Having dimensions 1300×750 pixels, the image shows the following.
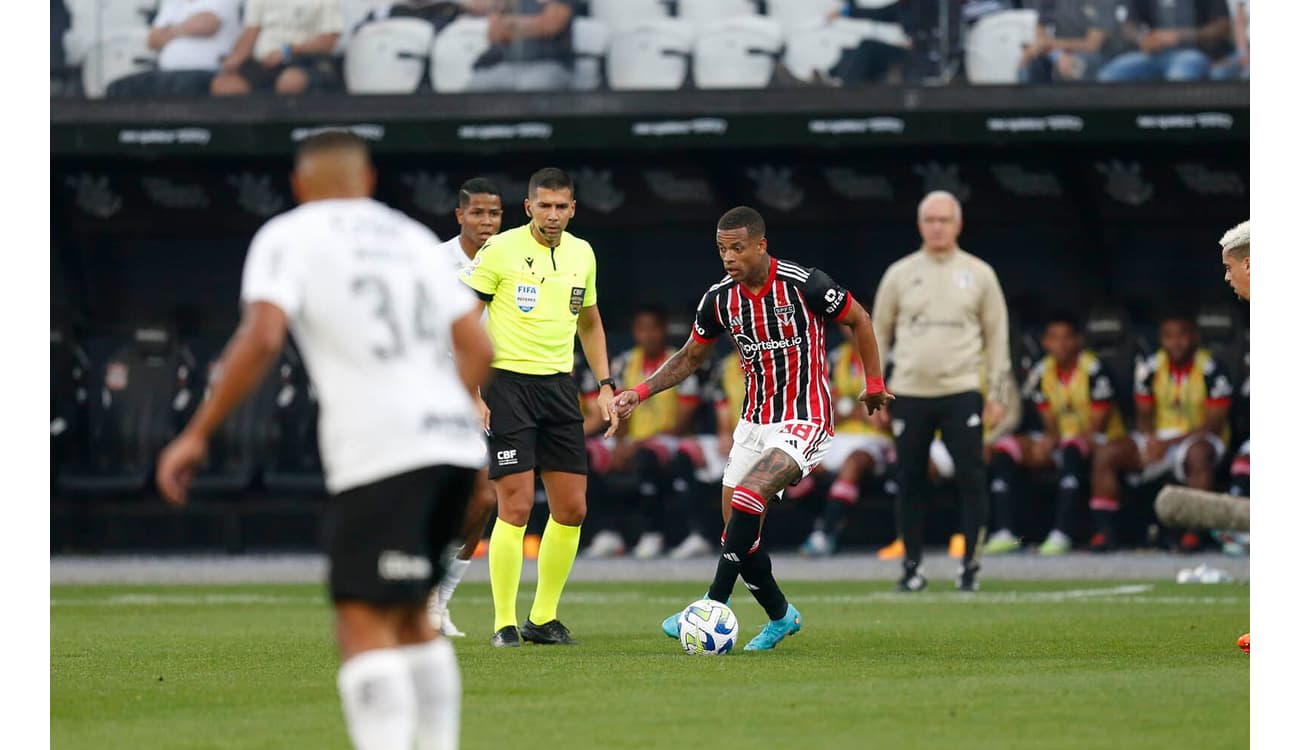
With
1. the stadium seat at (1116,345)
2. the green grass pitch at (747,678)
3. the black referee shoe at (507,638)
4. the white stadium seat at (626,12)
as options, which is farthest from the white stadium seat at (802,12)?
the black referee shoe at (507,638)

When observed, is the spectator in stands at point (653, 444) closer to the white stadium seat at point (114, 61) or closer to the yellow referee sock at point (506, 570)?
the white stadium seat at point (114, 61)

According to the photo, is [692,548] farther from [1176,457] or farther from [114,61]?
[114,61]

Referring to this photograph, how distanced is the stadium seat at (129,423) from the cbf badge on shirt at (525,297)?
913cm

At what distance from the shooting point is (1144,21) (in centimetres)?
1623

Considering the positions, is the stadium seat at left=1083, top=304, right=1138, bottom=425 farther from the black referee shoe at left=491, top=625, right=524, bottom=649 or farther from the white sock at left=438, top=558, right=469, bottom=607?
the black referee shoe at left=491, top=625, right=524, bottom=649

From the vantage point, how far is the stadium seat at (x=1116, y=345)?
56.7ft

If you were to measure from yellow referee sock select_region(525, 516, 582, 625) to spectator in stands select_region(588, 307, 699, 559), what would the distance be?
24.6ft

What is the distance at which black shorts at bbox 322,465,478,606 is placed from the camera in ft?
17.0

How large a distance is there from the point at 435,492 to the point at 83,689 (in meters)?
3.33

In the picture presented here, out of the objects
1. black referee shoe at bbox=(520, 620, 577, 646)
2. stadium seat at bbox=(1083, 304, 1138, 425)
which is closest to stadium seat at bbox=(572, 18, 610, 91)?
stadium seat at bbox=(1083, 304, 1138, 425)

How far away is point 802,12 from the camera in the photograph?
54.1ft

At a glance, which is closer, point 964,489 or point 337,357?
point 337,357

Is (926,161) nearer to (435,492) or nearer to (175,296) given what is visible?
(175,296)

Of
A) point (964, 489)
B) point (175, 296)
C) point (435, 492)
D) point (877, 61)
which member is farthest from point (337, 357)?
point (175, 296)
